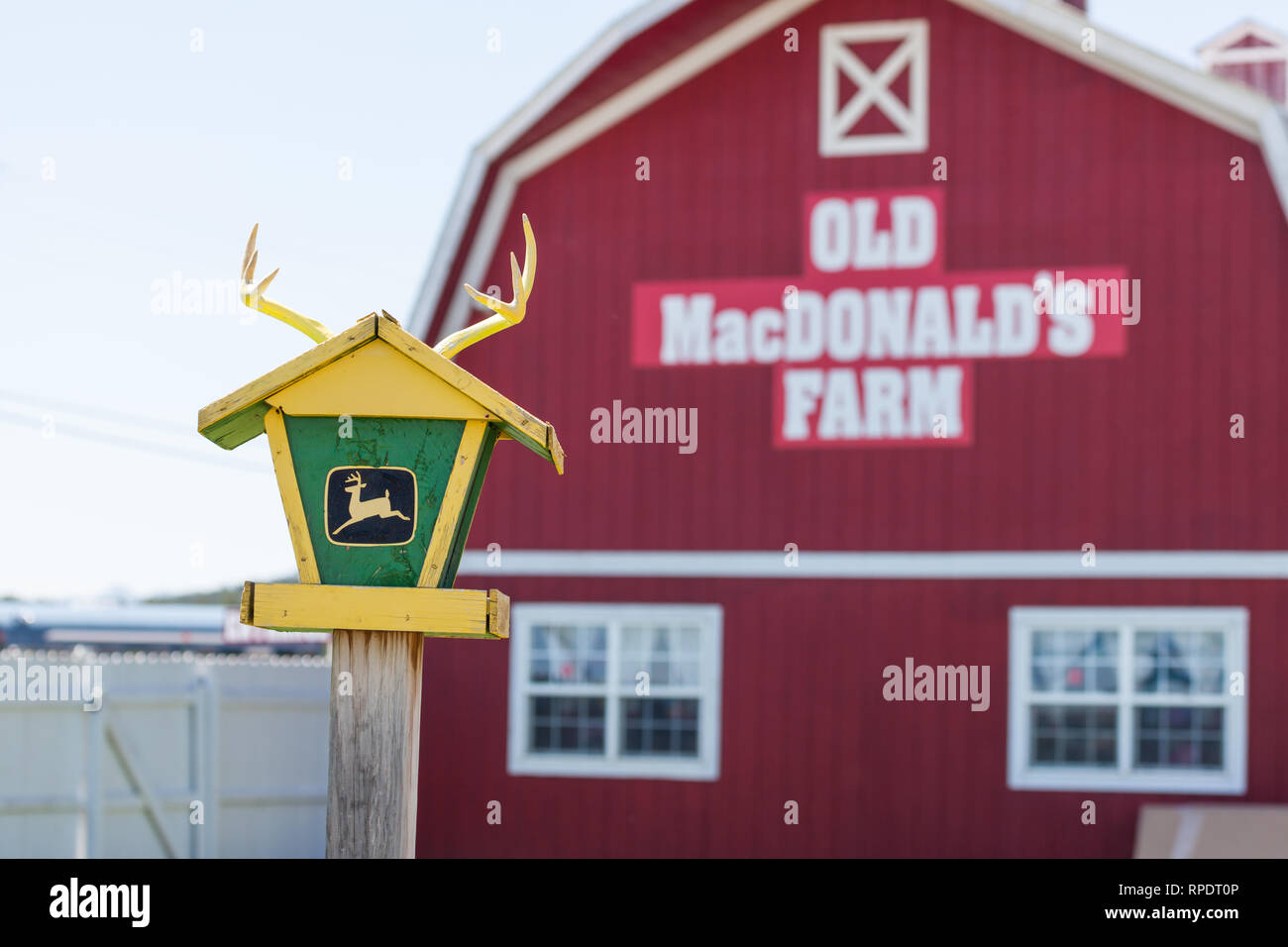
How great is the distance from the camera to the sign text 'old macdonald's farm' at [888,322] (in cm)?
1155

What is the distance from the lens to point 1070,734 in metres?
11.4

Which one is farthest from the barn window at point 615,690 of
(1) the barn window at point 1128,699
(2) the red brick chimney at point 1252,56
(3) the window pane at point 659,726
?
(2) the red brick chimney at point 1252,56

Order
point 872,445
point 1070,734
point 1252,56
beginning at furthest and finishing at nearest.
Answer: point 1252,56
point 872,445
point 1070,734

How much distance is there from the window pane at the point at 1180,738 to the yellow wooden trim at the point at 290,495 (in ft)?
25.5

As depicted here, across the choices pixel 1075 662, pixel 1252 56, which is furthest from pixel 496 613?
pixel 1252 56

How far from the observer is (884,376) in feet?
38.4

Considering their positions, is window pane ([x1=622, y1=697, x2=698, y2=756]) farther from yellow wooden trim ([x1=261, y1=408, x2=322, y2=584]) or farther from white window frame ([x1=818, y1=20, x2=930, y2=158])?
yellow wooden trim ([x1=261, y1=408, x2=322, y2=584])

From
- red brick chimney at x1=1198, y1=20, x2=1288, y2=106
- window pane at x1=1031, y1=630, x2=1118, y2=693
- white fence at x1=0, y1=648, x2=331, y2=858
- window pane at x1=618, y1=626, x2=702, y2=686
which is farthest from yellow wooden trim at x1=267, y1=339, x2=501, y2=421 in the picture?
red brick chimney at x1=1198, y1=20, x2=1288, y2=106

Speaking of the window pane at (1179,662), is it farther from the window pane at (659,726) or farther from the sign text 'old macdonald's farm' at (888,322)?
the window pane at (659,726)

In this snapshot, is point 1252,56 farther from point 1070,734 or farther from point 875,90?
point 1070,734

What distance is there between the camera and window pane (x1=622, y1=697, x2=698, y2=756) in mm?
11977

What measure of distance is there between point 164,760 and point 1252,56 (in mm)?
12302
